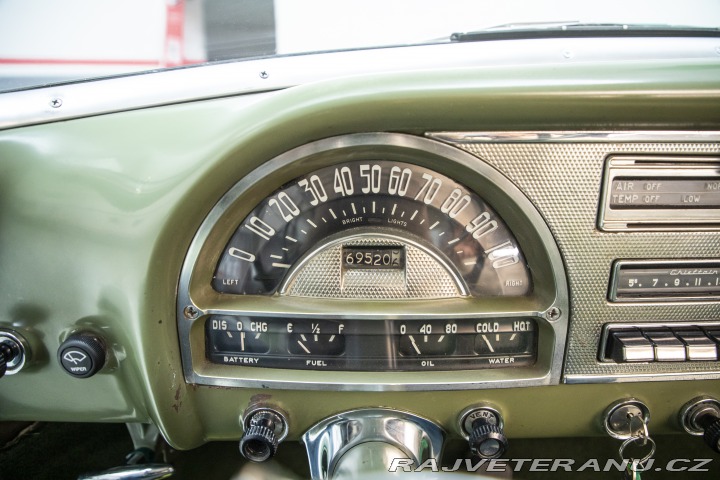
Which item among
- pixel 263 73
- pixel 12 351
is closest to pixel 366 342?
pixel 263 73

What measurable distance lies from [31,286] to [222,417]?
1.48 ft

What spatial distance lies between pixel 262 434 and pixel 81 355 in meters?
0.36

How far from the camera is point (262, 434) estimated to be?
3.21 ft

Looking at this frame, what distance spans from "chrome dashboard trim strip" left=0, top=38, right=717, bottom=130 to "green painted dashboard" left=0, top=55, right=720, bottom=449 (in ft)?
0.08

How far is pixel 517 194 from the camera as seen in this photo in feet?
2.99

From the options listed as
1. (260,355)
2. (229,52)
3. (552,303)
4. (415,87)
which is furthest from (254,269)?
(229,52)

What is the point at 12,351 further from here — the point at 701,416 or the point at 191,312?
the point at 701,416

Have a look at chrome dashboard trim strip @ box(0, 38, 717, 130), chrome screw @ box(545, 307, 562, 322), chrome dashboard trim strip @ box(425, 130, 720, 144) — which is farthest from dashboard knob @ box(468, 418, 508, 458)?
chrome dashboard trim strip @ box(0, 38, 717, 130)

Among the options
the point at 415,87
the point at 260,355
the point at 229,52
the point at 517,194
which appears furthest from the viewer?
the point at 229,52

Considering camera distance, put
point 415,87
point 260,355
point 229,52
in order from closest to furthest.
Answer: point 415,87 < point 260,355 < point 229,52

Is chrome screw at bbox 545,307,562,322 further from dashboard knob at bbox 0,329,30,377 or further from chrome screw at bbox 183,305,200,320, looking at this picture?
dashboard knob at bbox 0,329,30,377

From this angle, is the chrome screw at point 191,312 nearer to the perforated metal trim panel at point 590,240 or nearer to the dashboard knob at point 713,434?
the perforated metal trim panel at point 590,240

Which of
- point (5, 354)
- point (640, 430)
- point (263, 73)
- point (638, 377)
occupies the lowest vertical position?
point (640, 430)

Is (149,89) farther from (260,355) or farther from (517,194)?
(517,194)
